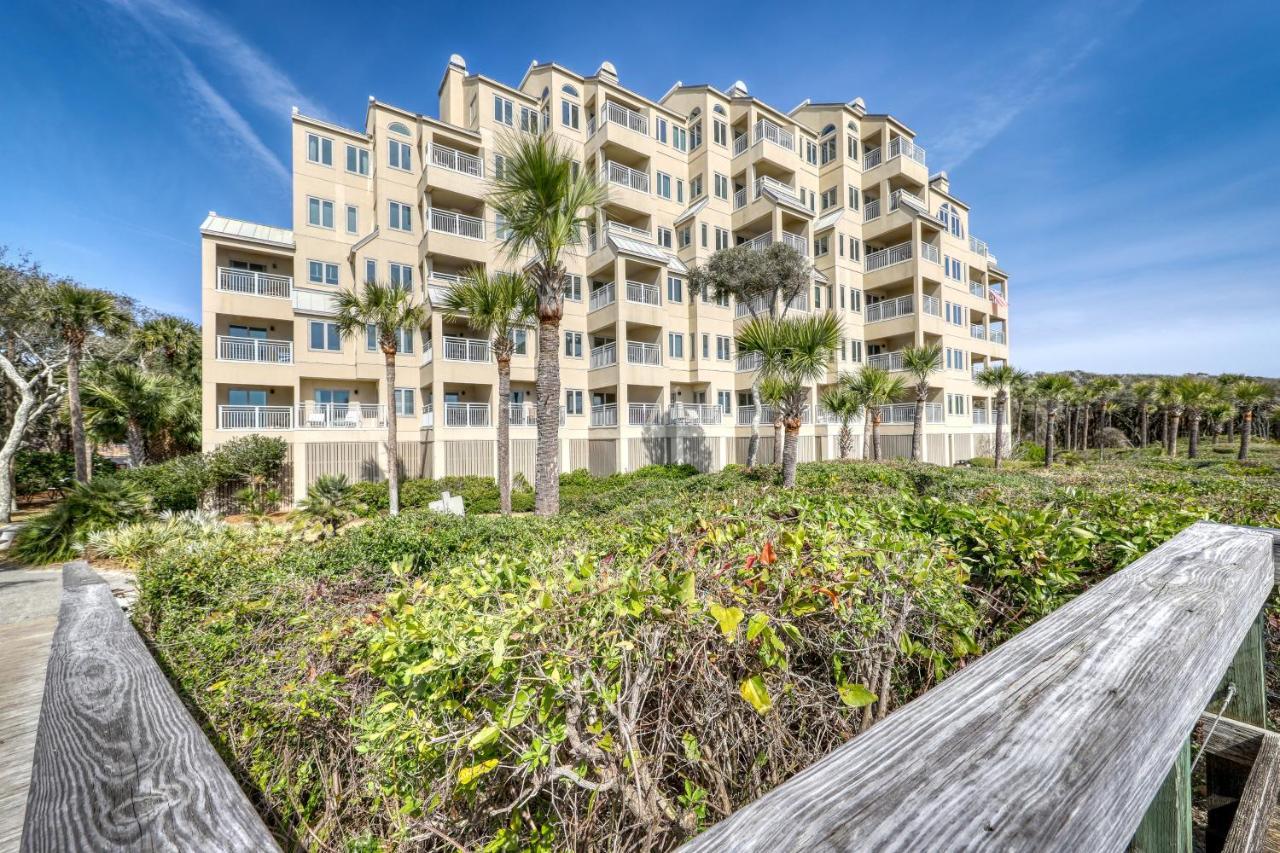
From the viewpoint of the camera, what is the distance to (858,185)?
30.1 meters

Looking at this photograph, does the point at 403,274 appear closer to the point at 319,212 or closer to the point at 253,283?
the point at 319,212

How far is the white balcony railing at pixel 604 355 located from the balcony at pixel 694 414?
11.8 ft

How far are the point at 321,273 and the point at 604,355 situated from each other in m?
12.7

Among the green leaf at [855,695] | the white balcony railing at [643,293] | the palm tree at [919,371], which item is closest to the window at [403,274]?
the white balcony railing at [643,293]

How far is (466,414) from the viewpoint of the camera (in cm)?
2150

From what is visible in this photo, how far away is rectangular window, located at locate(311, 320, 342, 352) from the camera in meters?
21.0

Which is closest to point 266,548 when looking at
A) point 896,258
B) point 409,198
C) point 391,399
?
point 391,399

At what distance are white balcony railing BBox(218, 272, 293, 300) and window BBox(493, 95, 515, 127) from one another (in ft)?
39.1

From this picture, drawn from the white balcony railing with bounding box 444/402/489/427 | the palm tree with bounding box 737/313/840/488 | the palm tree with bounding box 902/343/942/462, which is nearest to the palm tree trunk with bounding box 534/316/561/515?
the palm tree with bounding box 737/313/840/488

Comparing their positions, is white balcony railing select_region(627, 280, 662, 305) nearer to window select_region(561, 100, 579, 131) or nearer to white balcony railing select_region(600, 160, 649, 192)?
white balcony railing select_region(600, 160, 649, 192)

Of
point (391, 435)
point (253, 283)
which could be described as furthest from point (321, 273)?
point (391, 435)

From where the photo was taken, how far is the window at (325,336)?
21.0 meters

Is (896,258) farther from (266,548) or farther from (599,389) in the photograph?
(266,548)

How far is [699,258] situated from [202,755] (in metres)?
26.5
